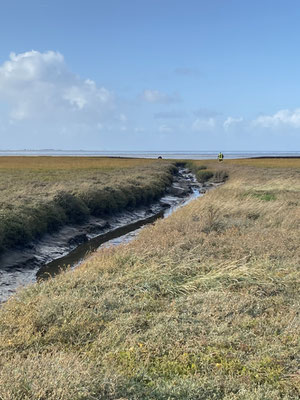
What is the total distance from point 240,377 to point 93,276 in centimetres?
448

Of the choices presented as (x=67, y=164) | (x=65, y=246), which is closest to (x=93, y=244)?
(x=65, y=246)

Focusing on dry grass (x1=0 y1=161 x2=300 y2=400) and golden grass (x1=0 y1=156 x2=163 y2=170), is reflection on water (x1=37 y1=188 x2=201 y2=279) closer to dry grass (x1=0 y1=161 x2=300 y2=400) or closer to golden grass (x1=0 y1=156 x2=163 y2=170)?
dry grass (x1=0 y1=161 x2=300 y2=400)

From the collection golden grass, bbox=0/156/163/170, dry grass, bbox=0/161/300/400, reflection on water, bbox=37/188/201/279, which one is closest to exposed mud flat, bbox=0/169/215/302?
reflection on water, bbox=37/188/201/279

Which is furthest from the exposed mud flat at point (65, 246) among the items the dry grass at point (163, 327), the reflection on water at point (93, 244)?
the dry grass at point (163, 327)

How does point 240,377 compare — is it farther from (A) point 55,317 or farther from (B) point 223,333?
(A) point 55,317

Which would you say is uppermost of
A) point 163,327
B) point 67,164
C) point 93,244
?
point 67,164

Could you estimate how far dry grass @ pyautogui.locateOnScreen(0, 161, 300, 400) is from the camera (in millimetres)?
4805

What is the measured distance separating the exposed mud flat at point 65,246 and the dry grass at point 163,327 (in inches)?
83.6

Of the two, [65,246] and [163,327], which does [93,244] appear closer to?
[65,246]

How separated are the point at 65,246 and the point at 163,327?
11.1 m

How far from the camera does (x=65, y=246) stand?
16828 mm

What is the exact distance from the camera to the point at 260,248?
10.8m

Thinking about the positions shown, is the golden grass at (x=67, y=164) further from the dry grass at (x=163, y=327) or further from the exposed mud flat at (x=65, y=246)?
the dry grass at (x=163, y=327)

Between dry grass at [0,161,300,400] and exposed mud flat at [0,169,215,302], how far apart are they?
212 centimetres
